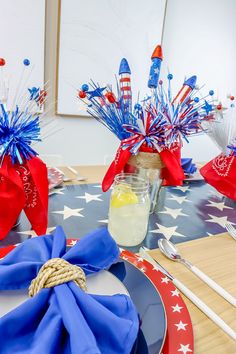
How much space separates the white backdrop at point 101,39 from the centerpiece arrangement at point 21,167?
129cm

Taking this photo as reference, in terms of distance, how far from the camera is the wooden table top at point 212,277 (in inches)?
11.8

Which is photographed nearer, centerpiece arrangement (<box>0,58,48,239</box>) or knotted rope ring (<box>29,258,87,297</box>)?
knotted rope ring (<box>29,258,87,297</box>)

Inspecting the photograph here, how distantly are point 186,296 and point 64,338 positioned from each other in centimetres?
20

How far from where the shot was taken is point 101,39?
178cm

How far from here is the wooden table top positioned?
0.99ft

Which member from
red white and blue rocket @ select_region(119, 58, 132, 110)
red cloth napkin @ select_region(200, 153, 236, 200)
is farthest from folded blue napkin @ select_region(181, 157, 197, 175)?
red white and blue rocket @ select_region(119, 58, 132, 110)

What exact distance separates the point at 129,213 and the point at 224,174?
373 millimetres

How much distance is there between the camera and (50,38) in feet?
5.35

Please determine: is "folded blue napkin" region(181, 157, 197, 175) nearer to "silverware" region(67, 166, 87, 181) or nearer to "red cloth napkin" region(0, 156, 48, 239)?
"silverware" region(67, 166, 87, 181)

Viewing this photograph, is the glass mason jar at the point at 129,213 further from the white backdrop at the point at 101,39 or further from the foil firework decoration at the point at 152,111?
the white backdrop at the point at 101,39

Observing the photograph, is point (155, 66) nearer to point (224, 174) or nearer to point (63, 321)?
point (224, 174)

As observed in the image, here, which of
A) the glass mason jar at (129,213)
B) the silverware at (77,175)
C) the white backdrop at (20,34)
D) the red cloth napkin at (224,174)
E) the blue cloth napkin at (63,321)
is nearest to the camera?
the blue cloth napkin at (63,321)

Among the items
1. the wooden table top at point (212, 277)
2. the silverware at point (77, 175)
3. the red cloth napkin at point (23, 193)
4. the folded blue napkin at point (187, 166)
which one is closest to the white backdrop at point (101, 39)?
the silverware at point (77, 175)

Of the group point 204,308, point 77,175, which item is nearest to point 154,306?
point 204,308
